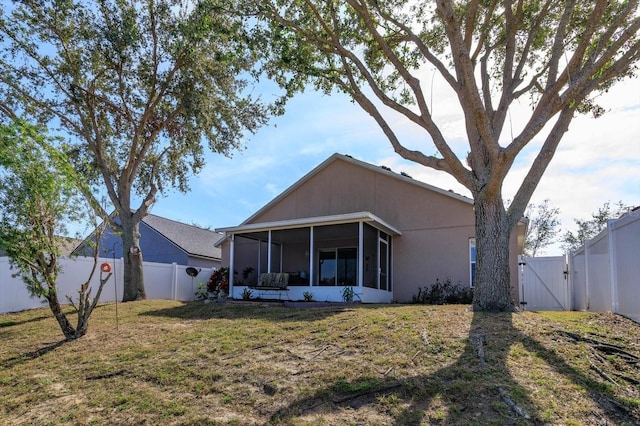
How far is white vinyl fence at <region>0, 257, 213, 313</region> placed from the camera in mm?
12492

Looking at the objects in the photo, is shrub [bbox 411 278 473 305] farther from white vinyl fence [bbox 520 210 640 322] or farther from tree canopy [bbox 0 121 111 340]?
tree canopy [bbox 0 121 111 340]

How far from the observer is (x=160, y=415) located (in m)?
4.93

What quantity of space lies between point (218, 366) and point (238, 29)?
23.8ft

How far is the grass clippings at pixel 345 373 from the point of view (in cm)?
438

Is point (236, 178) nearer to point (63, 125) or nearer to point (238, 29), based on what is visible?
point (63, 125)

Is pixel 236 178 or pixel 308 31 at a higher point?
Result: pixel 308 31

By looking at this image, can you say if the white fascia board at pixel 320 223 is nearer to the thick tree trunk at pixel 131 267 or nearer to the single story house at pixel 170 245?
the thick tree trunk at pixel 131 267

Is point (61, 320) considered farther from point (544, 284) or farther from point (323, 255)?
point (544, 284)

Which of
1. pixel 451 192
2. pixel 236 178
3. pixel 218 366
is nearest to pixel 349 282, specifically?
pixel 451 192

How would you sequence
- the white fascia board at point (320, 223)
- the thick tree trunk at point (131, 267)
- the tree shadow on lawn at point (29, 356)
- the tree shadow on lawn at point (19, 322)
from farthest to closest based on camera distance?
the thick tree trunk at point (131, 267) < the white fascia board at point (320, 223) < the tree shadow on lawn at point (19, 322) < the tree shadow on lawn at point (29, 356)

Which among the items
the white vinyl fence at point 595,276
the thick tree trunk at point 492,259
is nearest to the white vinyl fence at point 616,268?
the white vinyl fence at point 595,276

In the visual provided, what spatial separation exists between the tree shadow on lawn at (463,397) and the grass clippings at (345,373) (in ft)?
0.05

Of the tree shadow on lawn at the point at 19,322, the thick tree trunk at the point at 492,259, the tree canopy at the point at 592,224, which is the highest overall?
the tree canopy at the point at 592,224

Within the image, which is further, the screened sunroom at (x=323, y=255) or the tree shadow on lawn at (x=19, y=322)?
the screened sunroom at (x=323, y=255)
